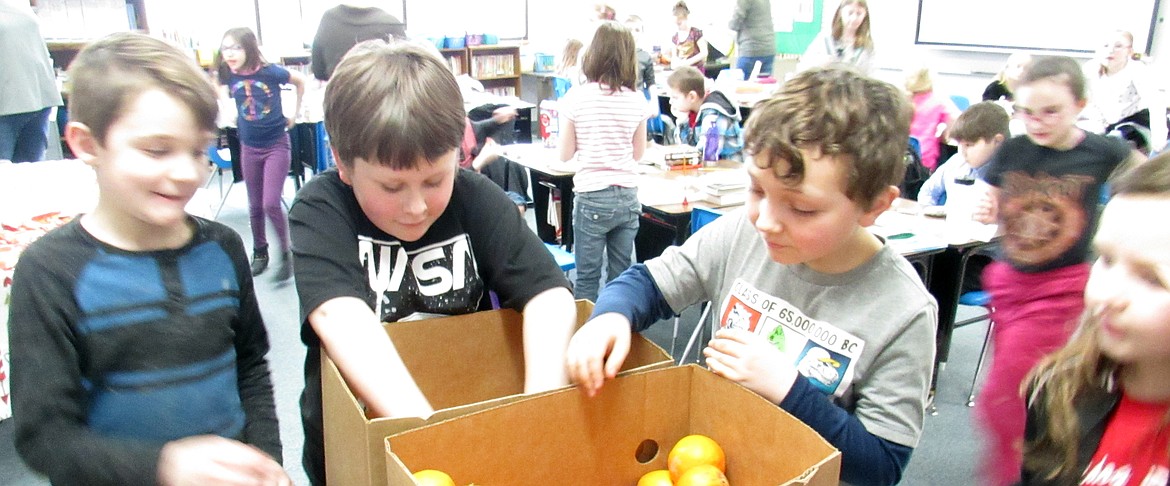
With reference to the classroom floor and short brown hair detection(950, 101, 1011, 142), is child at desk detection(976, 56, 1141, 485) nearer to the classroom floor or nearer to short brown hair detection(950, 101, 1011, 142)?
the classroom floor

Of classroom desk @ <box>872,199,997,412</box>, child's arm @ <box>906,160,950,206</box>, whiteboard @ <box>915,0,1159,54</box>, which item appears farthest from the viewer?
whiteboard @ <box>915,0,1159,54</box>

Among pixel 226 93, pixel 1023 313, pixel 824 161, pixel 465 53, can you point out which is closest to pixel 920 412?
pixel 824 161

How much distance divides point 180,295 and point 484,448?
1.44ft

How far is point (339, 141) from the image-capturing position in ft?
3.37

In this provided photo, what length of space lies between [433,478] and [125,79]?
0.58 meters

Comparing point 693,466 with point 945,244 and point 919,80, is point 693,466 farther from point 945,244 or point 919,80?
point 919,80

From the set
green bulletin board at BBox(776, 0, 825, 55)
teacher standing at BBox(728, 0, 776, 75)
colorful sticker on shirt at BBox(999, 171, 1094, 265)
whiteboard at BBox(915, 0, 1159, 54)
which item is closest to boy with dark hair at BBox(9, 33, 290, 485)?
colorful sticker on shirt at BBox(999, 171, 1094, 265)

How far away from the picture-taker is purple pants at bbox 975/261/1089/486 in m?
1.43

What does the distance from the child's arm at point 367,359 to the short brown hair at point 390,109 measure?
0.20 meters

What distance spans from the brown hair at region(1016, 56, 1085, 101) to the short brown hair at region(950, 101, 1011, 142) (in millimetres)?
1360

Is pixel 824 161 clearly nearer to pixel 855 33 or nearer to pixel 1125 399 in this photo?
pixel 1125 399

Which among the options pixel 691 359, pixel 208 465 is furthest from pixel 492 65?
pixel 208 465

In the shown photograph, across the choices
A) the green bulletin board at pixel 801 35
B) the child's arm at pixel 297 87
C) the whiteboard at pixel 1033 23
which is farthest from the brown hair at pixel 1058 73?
the green bulletin board at pixel 801 35

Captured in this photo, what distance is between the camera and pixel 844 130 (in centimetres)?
97
